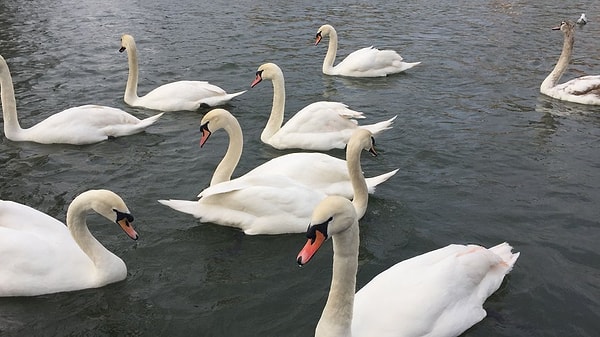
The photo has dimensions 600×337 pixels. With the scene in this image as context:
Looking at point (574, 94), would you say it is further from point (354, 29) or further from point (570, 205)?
point (354, 29)

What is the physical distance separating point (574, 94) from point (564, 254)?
6.33m

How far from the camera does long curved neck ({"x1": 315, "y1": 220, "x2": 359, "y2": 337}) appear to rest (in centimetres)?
427

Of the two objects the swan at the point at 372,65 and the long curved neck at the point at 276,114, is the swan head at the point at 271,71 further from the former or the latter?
the swan at the point at 372,65

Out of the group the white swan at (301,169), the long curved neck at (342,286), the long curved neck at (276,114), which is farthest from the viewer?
the long curved neck at (276,114)

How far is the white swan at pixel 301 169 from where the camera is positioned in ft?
23.7

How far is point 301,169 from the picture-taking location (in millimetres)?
7246

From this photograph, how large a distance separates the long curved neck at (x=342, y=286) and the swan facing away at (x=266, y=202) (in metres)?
2.14

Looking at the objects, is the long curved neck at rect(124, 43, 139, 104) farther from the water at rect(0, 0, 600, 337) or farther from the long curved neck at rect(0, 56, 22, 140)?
the long curved neck at rect(0, 56, 22, 140)

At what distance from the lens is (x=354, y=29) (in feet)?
61.8

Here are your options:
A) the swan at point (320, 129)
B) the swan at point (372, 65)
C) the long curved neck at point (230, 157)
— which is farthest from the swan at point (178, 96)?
the long curved neck at point (230, 157)

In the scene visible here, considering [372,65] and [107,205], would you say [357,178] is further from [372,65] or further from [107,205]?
[372,65]

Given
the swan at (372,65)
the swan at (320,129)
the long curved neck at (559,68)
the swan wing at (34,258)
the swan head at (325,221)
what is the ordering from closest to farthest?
the swan head at (325,221)
the swan wing at (34,258)
the swan at (320,129)
the long curved neck at (559,68)
the swan at (372,65)

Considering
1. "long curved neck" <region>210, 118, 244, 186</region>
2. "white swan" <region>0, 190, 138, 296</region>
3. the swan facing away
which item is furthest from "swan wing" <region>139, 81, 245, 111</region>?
"white swan" <region>0, 190, 138, 296</region>

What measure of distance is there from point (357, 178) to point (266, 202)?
110cm
